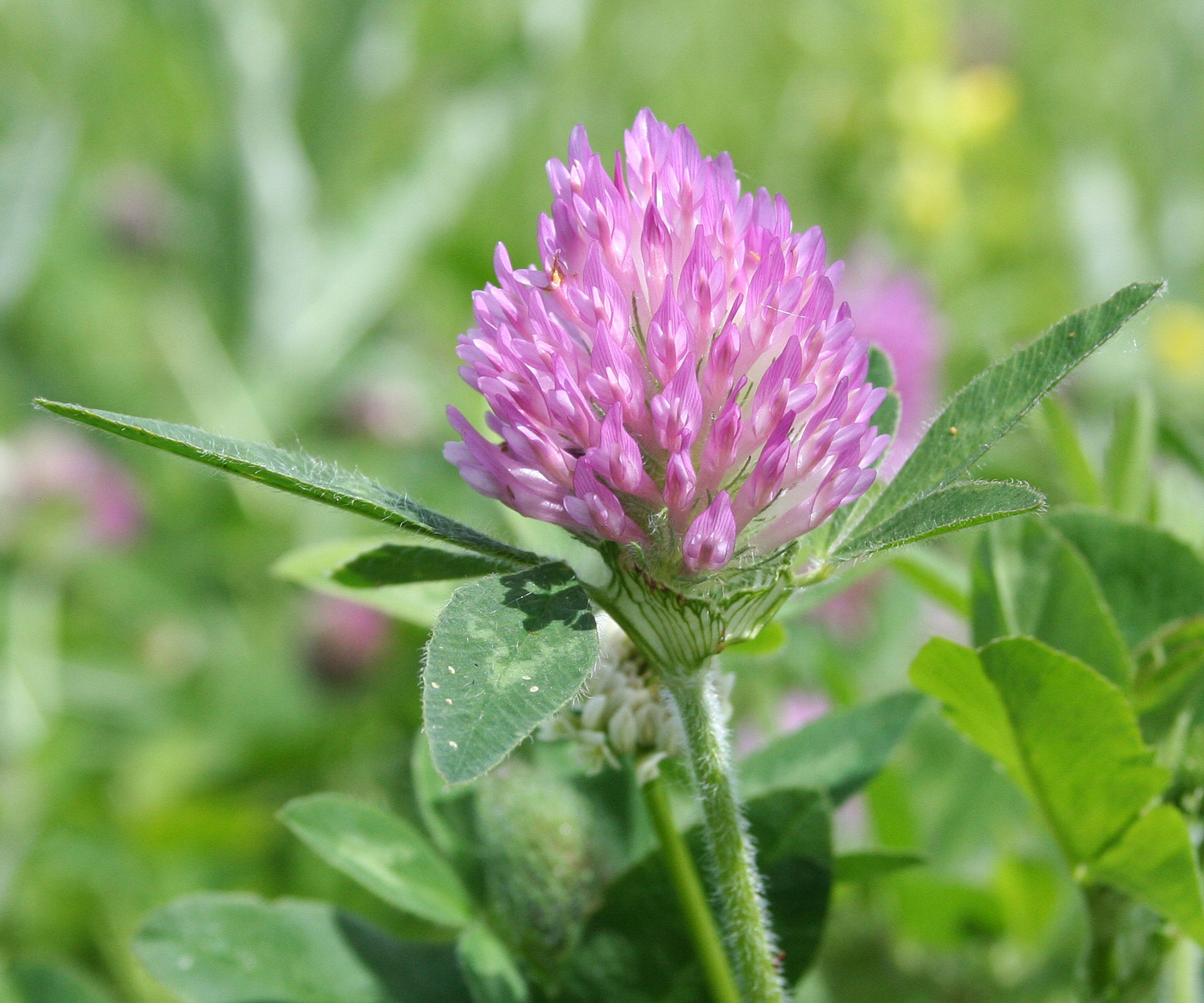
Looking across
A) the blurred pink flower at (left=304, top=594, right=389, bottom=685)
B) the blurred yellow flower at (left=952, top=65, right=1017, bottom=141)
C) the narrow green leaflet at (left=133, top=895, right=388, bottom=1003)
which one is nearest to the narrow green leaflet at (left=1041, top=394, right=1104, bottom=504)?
the narrow green leaflet at (left=133, top=895, right=388, bottom=1003)

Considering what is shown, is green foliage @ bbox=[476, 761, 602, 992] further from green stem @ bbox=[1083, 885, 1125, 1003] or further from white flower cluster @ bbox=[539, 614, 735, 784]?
green stem @ bbox=[1083, 885, 1125, 1003]

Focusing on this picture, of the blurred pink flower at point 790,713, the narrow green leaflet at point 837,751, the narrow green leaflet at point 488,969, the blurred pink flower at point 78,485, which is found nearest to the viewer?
the narrow green leaflet at point 488,969

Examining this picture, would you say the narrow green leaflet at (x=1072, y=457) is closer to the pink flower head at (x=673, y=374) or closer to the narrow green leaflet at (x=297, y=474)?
the pink flower head at (x=673, y=374)

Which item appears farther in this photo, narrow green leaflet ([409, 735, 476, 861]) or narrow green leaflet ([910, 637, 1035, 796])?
narrow green leaflet ([409, 735, 476, 861])

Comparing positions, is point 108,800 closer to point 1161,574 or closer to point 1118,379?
point 1161,574

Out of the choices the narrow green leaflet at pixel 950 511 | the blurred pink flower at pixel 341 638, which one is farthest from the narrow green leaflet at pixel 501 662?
the blurred pink flower at pixel 341 638

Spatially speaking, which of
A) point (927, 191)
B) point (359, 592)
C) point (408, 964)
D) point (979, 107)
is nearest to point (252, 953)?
point (408, 964)

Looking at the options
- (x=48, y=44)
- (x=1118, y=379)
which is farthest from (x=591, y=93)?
(x=1118, y=379)

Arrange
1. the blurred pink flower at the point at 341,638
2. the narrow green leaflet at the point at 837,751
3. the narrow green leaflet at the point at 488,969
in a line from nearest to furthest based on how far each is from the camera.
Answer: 1. the narrow green leaflet at the point at 488,969
2. the narrow green leaflet at the point at 837,751
3. the blurred pink flower at the point at 341,638
